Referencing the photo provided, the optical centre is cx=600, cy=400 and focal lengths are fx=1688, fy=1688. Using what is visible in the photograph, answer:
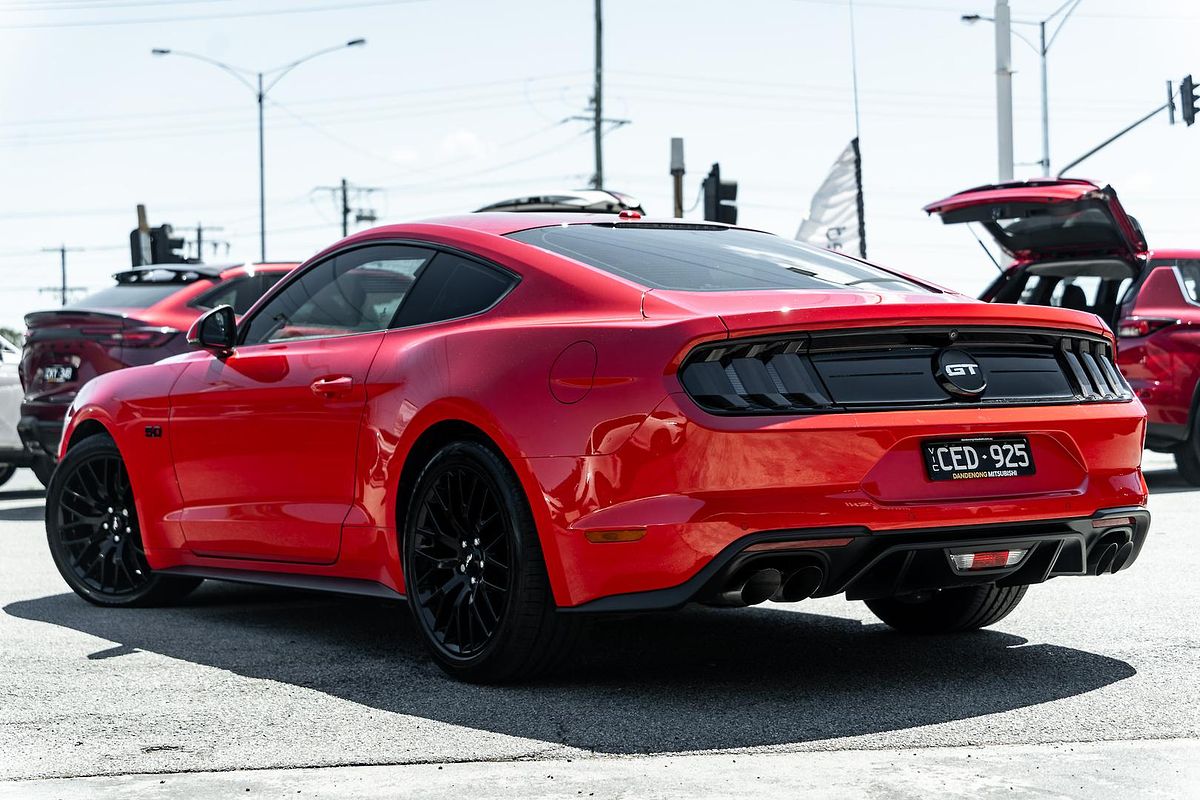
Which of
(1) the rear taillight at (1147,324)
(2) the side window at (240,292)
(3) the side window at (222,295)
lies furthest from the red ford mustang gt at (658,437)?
(1) the rear taillight at (1147,324)

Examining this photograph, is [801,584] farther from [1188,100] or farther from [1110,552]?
[1188,100]

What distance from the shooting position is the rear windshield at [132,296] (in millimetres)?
11375

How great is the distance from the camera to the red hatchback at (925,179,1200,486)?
11.8m

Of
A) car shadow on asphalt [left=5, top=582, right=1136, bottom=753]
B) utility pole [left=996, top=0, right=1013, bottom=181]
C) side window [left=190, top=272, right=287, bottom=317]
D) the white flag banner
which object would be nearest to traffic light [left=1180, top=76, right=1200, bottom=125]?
utility pole [left=996, top=0, right=1013, bottom=181]

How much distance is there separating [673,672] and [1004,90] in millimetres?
25070

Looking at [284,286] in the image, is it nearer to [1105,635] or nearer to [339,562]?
[339,562]

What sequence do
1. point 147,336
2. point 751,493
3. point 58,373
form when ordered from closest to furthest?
1. point 751,493
2. point 147,336
3. point 58,373

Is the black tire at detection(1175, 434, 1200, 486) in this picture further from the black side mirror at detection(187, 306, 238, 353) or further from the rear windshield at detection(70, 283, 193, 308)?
the black side mirror at detection(187, 306, 238, 353)

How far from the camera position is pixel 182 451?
6.64 metres

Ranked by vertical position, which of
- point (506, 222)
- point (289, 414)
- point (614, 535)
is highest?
point (506, 222)

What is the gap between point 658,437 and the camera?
179 inches

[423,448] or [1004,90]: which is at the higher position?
[1004,90]

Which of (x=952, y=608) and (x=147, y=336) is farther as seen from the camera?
(x=147, y=336)

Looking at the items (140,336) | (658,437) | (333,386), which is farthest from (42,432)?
(658,437)
